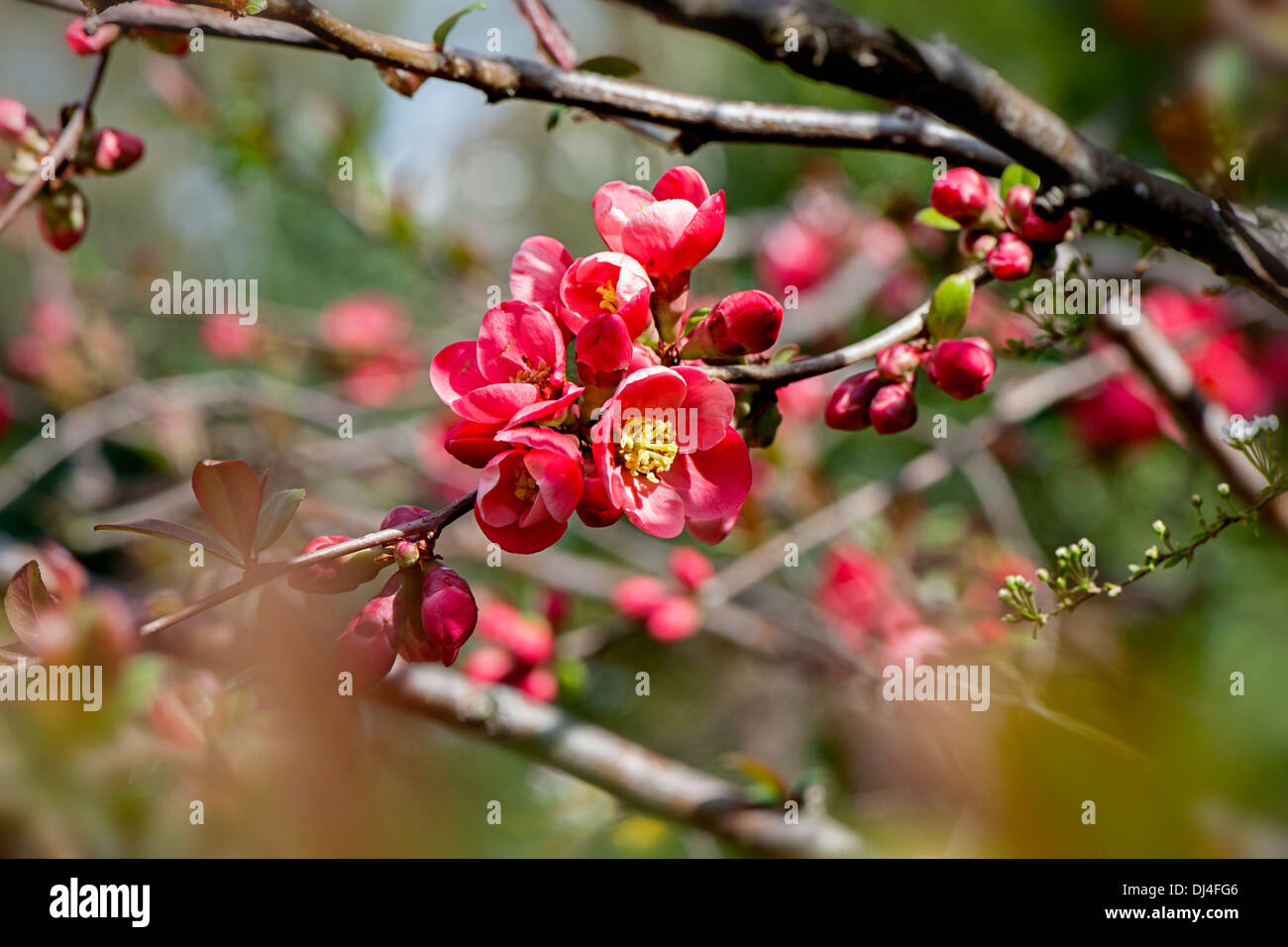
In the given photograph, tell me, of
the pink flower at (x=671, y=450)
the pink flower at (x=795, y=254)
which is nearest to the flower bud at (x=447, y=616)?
the pink flower at (x=671, y=450)

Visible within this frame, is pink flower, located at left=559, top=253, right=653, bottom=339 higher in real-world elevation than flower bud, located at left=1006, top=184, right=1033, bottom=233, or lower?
lower

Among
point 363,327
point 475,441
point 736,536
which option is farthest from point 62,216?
point 363,327

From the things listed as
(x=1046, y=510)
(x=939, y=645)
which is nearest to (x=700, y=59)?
(x=1046, y=510)

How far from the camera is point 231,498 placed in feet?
1.69

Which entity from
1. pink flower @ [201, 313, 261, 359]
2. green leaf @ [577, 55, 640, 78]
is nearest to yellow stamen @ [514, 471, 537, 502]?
green leaf @ [577, 55, 640, 78]

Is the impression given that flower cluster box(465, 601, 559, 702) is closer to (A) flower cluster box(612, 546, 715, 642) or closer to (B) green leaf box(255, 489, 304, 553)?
(A) flower cluster box(612, 546, 715, 642)

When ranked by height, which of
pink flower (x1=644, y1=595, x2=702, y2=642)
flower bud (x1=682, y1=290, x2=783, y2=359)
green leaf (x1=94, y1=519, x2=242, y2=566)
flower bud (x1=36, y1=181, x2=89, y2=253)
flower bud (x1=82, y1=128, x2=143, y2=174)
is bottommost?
green leaf (x1=94, y1=519, x2=242, y2=566)

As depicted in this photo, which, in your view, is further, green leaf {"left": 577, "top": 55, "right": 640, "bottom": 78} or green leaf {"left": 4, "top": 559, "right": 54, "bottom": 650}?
green leaf {"left": 577, "top": 55, "right": 640, "bottom": 78}

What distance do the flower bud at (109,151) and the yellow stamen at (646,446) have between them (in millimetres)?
523

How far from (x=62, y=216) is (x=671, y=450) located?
1.89 ft

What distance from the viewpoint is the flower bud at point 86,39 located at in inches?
28.6

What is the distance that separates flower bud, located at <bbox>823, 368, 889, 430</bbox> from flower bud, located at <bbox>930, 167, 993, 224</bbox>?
135 millimetres

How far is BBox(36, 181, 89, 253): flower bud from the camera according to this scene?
29.9 inches

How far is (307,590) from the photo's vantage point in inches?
20.1
